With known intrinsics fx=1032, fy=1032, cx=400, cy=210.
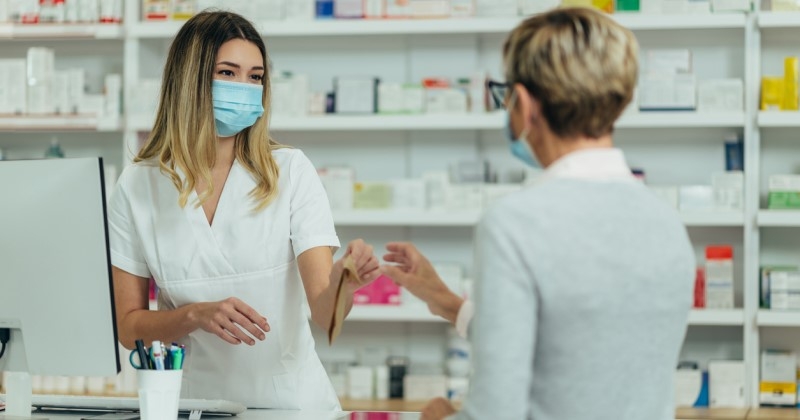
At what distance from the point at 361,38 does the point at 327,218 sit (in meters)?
2.42

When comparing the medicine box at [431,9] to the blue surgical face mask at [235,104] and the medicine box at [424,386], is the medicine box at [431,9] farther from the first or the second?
the blue surgical face mask at [235,104]

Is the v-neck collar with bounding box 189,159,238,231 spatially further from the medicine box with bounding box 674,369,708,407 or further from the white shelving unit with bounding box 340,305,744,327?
the medicine box with bounding box 674,369,708,407

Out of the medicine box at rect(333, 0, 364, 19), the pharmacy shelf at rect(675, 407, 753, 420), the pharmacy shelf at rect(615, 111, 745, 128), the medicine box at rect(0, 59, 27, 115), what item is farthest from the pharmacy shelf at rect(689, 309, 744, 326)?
the medicine box at rect(0, 59, 27, 115)

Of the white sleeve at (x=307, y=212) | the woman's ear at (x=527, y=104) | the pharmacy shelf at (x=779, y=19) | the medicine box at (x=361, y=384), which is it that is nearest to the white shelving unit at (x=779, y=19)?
the pharmacy shelf at (x=779, y=19)

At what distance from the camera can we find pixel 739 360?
427 centimetres

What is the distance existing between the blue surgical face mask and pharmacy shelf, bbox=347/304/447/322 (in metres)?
2.13

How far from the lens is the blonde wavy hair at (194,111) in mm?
2186

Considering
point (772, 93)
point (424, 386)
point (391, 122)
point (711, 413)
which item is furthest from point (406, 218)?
point (772, 93)

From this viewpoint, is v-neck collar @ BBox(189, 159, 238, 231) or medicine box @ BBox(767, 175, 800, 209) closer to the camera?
v-neck collar @ BBox(189, 159, 238, 231)

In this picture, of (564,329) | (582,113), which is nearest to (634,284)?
(564,329)

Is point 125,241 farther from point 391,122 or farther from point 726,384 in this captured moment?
point 726,384

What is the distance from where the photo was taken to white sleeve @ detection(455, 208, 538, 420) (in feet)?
3.85

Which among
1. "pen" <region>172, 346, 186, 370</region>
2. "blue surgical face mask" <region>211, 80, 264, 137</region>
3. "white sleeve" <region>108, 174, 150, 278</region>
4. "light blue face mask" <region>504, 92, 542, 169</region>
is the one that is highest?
"light blue face mask" <region>504, 92, 542, 169</region>

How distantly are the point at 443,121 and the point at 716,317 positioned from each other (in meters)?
1.35
